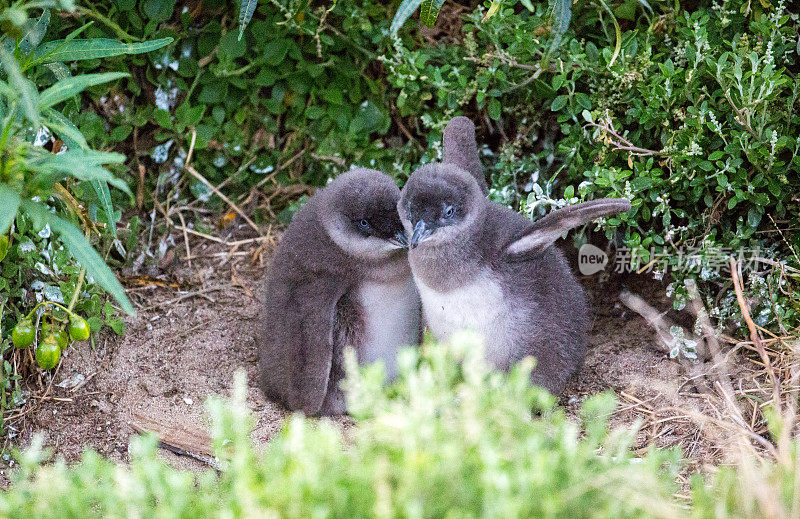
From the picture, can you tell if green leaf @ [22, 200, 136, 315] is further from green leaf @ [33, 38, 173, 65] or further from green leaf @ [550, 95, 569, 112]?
green leaf @ [550, 95, 569, 112]

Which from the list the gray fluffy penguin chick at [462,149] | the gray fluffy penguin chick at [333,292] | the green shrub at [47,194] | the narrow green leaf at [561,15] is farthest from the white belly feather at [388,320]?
the narrow green leaf at [561,15]

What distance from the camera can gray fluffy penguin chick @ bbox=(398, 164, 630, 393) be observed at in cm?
326

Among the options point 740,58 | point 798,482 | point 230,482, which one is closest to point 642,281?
point 740,58

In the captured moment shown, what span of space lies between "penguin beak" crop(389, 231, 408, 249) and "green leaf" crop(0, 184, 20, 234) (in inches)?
57.5

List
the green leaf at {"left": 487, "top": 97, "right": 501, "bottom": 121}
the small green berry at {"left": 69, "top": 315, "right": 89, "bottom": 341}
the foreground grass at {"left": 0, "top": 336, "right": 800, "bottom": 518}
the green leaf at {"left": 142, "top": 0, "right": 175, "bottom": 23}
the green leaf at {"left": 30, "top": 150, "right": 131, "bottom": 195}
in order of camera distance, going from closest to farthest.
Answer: the foreground grass at {"left": 0, "top": 336, "right": 800, "bottom": 518} < the green leaf at {"left": 30, "top": 150, "right": 131, "bottom": 195} < the small green berry at {"left": 69, "top": 315, "right": 89, "bottom": 341} < the green leaf at {"left": 487, "top": 97, "right": 501, "bottom": 121} < the green leaf at {"left": 142, "top": 0, "right": 175, "bottom": 23}

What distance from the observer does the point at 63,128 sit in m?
2.53

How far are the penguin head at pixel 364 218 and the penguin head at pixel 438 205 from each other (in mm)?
89

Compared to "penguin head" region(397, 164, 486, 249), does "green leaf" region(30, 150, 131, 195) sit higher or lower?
higher

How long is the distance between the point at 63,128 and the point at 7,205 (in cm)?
33

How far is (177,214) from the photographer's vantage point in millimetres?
4723

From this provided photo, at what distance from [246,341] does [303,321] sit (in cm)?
A: 81

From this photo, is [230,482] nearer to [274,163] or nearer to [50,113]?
[50,113]

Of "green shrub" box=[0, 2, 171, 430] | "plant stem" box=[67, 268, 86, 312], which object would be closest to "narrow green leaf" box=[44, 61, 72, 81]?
"green shrub" box=[0, 2, 171, 430]

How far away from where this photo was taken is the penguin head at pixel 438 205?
3.24 meters
